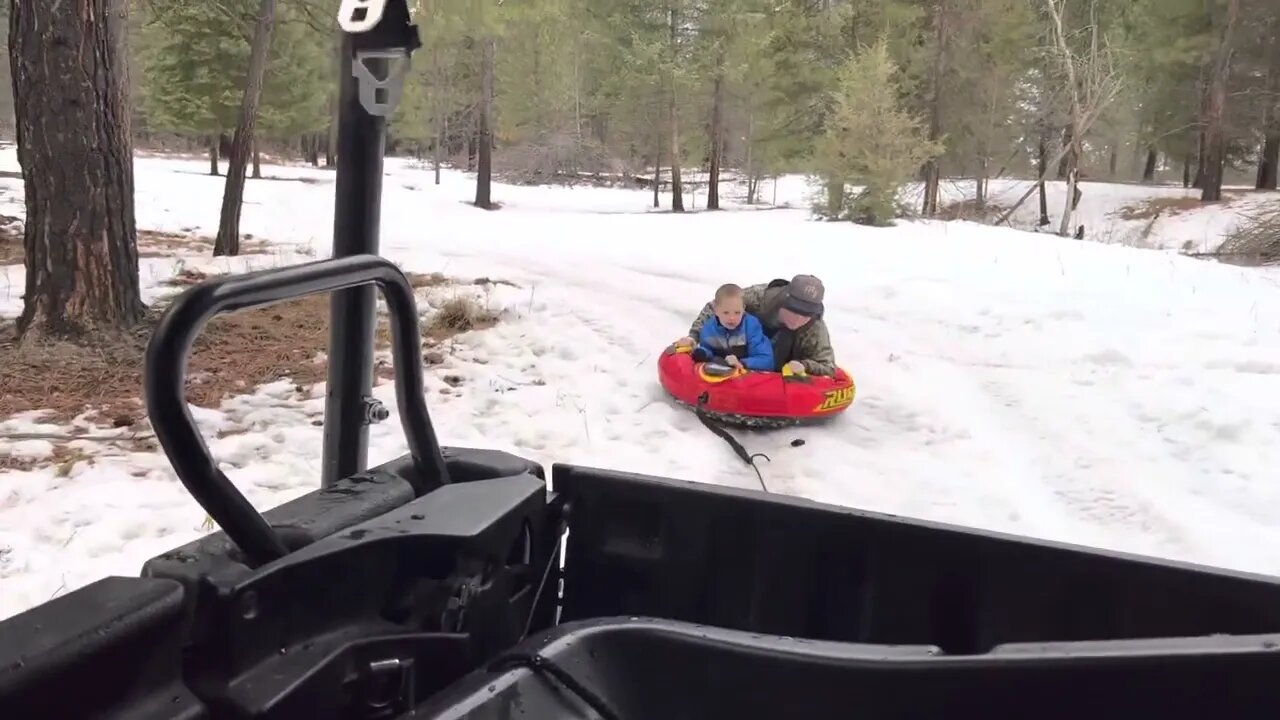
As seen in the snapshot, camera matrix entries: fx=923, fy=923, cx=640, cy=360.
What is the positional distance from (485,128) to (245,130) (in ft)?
40.5

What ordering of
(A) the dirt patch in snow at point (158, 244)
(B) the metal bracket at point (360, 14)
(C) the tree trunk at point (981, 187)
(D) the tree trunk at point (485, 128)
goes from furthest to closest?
1. (C) the tree trunk at point (981, 187)
2. (D) the tree trunk at point (485, 128)
3. (A) the dirt patch in snow at point (158, 244)
4. (B) the metal bracket at point (360, 14)

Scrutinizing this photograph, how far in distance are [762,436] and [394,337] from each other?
4030 millimetres

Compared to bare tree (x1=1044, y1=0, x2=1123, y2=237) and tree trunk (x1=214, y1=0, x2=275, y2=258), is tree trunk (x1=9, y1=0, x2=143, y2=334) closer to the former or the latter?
→ tree trunk (x1=214, y1=0, x2=275, y2=258)

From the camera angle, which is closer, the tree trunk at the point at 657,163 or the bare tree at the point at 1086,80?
the bare tree at the point at 1086,80

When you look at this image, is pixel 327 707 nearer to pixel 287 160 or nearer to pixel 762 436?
pixel 762 436

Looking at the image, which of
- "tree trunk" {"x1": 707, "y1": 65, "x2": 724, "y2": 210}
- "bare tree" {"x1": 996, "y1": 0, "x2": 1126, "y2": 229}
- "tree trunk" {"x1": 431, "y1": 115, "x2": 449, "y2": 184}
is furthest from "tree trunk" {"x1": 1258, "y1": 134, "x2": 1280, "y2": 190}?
"tree trunk" {"x1": 431, "y1": 115, "x2": 449, "y2": 184}

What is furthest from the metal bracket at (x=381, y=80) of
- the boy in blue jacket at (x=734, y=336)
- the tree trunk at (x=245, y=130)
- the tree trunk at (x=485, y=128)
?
the tree trunk at (x=485, y=128)

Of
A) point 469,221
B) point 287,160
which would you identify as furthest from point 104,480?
point 287,160

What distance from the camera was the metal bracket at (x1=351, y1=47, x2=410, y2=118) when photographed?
174cm

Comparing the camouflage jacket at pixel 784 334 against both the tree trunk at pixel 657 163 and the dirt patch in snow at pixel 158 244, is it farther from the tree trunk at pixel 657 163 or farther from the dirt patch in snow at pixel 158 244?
the tree trunk at pixel 657 163

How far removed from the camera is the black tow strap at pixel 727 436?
4627 millimetres

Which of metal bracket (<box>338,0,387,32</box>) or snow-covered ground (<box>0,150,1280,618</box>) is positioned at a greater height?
metal bracket (<box>338,0,387,32</box>)

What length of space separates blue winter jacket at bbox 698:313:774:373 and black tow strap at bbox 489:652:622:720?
186 inches

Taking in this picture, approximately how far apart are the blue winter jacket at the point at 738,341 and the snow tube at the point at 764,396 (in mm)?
451
